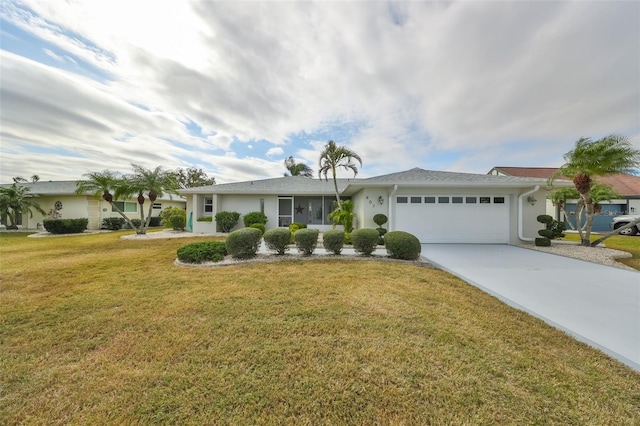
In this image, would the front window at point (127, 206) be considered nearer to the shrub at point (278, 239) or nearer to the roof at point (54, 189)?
the roof at point (54, 189)

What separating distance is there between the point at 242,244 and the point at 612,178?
3487 cm

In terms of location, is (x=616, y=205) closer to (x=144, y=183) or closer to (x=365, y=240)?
(x=365, y=240)

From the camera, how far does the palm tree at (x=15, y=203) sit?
1786 centimetres

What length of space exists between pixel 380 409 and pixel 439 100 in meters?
12.7

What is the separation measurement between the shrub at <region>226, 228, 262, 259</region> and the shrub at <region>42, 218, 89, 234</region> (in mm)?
17449

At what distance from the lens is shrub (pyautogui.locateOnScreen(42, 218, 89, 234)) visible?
653 inches

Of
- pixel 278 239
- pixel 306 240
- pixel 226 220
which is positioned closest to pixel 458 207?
pixel 306 240

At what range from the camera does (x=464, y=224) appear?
455 inches

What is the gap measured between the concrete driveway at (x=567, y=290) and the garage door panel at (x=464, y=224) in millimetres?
2128

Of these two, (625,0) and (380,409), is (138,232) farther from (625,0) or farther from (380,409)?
(625,0)

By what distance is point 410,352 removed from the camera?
2.88m

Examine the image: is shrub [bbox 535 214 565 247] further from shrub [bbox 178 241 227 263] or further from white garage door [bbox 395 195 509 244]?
shrub [bbox 178 241 227 263]

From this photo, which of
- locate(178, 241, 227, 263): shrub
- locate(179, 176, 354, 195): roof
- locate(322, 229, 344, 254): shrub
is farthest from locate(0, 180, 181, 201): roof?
locate(322, 229, 344, 254): shrub

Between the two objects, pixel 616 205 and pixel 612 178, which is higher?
pixel 612 178
